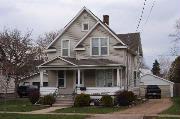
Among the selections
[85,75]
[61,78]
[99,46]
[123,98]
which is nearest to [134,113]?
[123,98]

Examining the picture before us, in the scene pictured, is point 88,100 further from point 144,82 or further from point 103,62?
point 144,82

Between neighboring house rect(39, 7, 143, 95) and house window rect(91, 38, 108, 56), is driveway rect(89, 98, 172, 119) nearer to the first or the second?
neighboring house rect(39, 7, 143, 95)

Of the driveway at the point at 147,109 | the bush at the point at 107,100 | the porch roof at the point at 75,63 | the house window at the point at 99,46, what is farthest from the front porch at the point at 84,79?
the bush at the point at 107,100

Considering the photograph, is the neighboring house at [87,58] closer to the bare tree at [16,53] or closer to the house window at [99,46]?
the house window at [99,46]

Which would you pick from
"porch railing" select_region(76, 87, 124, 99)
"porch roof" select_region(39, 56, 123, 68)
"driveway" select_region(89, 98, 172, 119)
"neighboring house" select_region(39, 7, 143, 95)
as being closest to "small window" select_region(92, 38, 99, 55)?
"neighboring house" select_region(39, 7, 143, 95)

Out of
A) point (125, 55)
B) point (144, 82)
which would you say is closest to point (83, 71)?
point (125, 55)

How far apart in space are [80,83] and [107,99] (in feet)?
20.4

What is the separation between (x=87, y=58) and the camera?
41.7 m

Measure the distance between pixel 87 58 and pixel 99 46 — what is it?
5.45 feet

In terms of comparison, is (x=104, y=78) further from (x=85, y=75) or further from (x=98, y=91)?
(x=98, y=91)

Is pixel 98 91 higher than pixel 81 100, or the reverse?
pixel 98 91

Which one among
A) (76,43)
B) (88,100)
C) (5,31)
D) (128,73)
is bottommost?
(88,100)

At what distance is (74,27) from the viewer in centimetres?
4300

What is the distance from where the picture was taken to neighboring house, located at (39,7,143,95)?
39.5m
